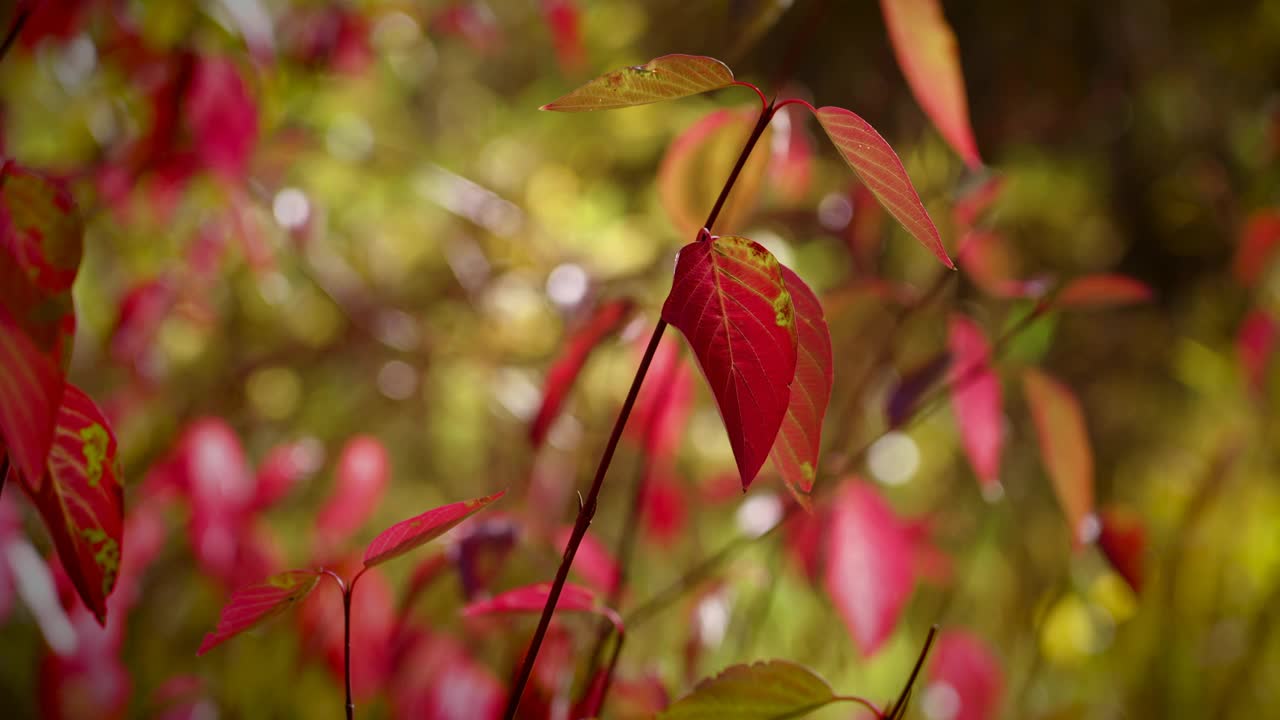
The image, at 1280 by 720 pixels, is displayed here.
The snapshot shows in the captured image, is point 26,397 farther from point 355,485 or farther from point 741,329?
point 355,485

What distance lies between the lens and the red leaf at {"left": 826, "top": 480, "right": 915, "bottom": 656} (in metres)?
0.54

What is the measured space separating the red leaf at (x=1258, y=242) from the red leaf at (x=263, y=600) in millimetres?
955

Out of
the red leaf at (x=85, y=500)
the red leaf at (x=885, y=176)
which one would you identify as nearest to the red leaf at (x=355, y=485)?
the red leaf at (x=85, y=500)

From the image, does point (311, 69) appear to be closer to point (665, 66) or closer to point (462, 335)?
point (462, 335)

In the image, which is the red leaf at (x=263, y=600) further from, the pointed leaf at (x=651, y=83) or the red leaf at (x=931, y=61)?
the red leaf at (x=931, y=61)

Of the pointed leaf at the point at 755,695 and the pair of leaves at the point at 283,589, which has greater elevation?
the pair of leaves at the point at 283,589

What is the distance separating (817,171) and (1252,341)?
2.51 ft

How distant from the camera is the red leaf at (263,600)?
0.29 meters

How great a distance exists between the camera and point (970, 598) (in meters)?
1.50

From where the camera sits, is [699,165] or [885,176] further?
[699,165]

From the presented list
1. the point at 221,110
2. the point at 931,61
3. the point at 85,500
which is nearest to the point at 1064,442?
the point at 931,61

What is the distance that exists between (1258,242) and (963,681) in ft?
1.75

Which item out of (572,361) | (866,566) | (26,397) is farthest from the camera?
(866,566)

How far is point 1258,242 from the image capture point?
889mm
